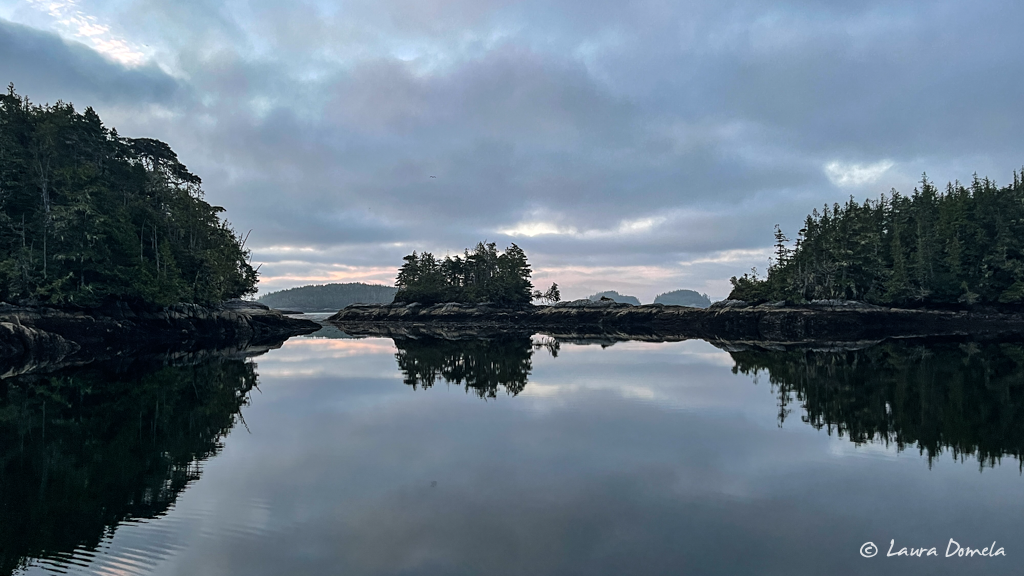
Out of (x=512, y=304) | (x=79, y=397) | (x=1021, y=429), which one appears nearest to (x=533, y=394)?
(x=1021, y=429)

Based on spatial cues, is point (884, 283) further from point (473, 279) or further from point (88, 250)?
point (88, 250)

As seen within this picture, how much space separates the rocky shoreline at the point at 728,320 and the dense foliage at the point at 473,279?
4.84 m

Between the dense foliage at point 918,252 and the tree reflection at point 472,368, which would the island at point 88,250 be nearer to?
the tree reflection at point 472,368

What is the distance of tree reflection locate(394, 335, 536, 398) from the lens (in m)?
27.5

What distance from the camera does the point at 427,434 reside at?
16422 mm

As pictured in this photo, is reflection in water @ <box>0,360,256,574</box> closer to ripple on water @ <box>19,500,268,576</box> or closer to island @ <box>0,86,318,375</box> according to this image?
ripple on water @ <box>19,500,268,576</box>

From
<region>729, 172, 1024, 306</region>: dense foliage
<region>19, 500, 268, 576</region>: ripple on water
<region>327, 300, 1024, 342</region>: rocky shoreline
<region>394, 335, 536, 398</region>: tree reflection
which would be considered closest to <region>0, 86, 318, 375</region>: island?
<region>394, 335, 536, 398</region>: tree reflection

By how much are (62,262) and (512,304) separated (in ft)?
311

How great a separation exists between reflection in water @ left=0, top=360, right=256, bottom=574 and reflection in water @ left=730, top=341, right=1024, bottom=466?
18.6m

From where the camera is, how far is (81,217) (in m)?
51.8

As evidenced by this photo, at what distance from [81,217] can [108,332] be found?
40.8ft

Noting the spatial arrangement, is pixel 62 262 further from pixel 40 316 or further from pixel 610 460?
pixel 610 460

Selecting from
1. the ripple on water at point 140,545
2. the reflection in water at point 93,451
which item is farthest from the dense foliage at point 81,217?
the ripple on water at point 140,545

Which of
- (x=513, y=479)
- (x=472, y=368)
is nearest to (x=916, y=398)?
(x=513, y=479)
